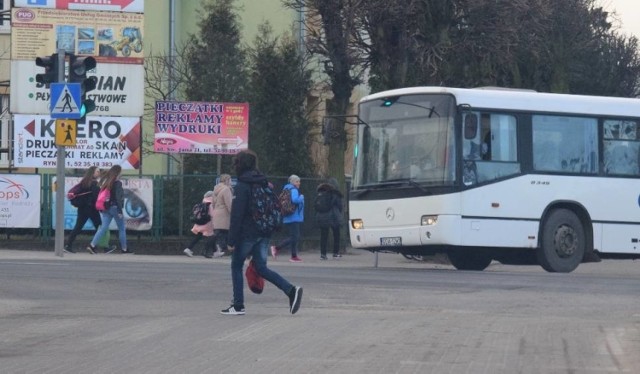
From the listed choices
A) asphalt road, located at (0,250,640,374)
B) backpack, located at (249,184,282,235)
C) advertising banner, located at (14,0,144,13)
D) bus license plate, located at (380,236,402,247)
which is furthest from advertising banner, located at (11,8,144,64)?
backpack, located at (249,184,282,235)

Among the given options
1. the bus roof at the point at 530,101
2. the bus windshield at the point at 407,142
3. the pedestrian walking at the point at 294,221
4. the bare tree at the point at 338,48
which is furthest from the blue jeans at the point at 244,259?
the bare tree at the point at 338,48

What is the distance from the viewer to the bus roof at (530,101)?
2217 centimetres

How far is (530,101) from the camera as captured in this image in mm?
22875

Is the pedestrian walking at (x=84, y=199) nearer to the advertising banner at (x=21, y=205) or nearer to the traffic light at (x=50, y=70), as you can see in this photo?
the advertising banner at (x=21, y=205)

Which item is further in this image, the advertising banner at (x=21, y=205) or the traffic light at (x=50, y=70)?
the advertising banner at (x=21, y=205)

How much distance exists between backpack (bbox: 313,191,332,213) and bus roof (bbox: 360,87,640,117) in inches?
→ 248

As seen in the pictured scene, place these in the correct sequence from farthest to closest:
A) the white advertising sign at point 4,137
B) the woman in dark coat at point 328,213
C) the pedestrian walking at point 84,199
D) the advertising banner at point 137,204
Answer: the white advertising sign at point 4,137, the advertising banner at point 137,204, the woman in dark coat at point 328,213, the pedestrian walking at point 84,199

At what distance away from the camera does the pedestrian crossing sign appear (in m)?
24.4

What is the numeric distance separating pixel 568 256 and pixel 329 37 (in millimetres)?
13117

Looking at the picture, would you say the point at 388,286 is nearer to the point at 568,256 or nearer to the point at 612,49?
the point at 568,256

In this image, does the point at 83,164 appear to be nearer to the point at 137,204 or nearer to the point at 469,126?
the point at 137,204

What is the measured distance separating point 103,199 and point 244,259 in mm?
14627

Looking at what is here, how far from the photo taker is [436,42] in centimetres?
3538

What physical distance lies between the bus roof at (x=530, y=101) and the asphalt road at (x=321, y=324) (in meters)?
3.31
